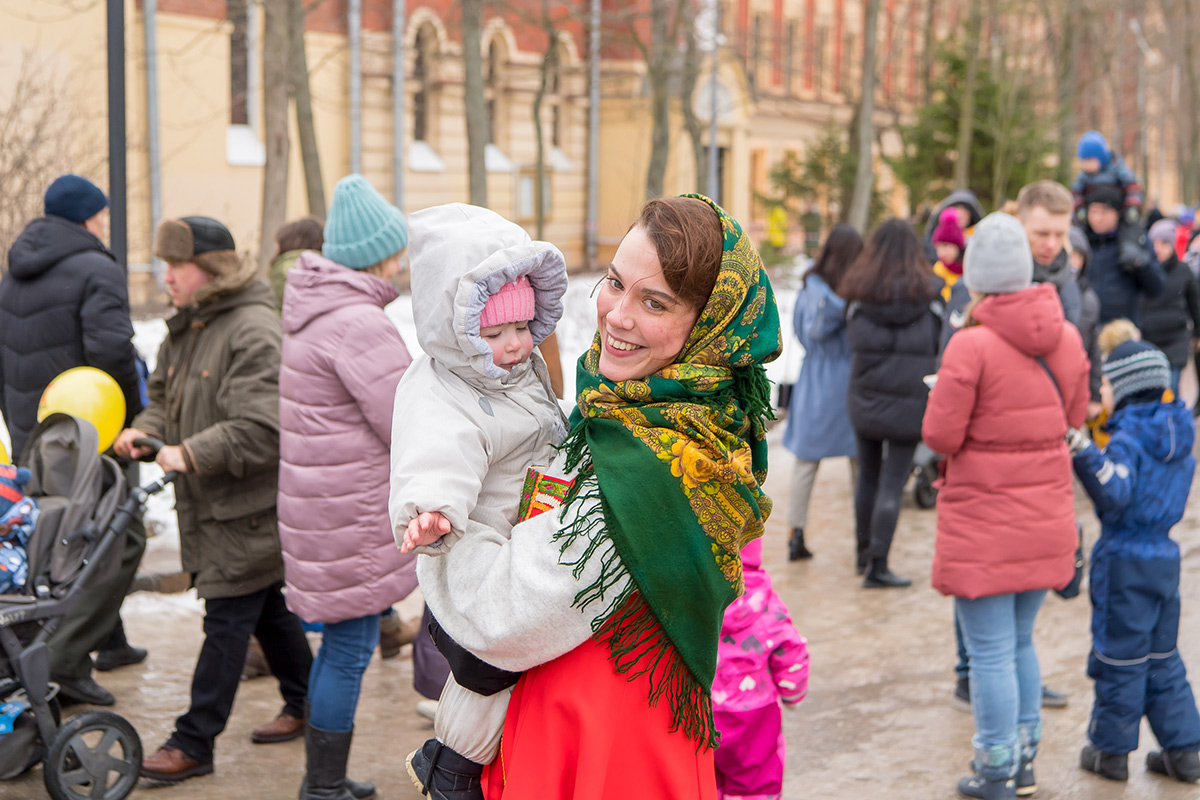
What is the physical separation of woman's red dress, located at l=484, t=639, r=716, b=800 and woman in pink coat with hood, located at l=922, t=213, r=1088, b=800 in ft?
8.38

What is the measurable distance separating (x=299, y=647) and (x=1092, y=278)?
24.9ft

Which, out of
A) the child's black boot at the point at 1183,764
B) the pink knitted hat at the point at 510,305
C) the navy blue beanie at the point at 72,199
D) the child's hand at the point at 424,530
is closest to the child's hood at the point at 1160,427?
the child's black boot at the point at 1183,764

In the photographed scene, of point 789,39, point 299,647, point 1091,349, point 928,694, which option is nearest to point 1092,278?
point 1091,349

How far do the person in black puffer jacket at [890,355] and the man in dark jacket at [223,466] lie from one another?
381 cm

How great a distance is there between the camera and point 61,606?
4.09 m

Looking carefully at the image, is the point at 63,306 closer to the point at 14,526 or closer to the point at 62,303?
the point at 62,303

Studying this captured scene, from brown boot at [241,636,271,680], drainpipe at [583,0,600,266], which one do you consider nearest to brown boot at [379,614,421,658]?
brown boot at [241,636,271,680]

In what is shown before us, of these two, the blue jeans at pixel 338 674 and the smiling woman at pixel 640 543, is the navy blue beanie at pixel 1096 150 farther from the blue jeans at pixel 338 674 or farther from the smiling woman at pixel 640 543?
the smiling woman at pixel 640 543

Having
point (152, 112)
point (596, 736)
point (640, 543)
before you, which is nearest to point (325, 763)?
point (596, 736)

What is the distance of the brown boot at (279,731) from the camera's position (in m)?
4.98

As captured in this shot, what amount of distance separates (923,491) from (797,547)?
6.25ft

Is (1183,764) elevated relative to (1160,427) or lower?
lower

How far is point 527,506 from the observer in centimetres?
234

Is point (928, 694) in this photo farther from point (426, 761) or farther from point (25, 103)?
point (25, 103)
